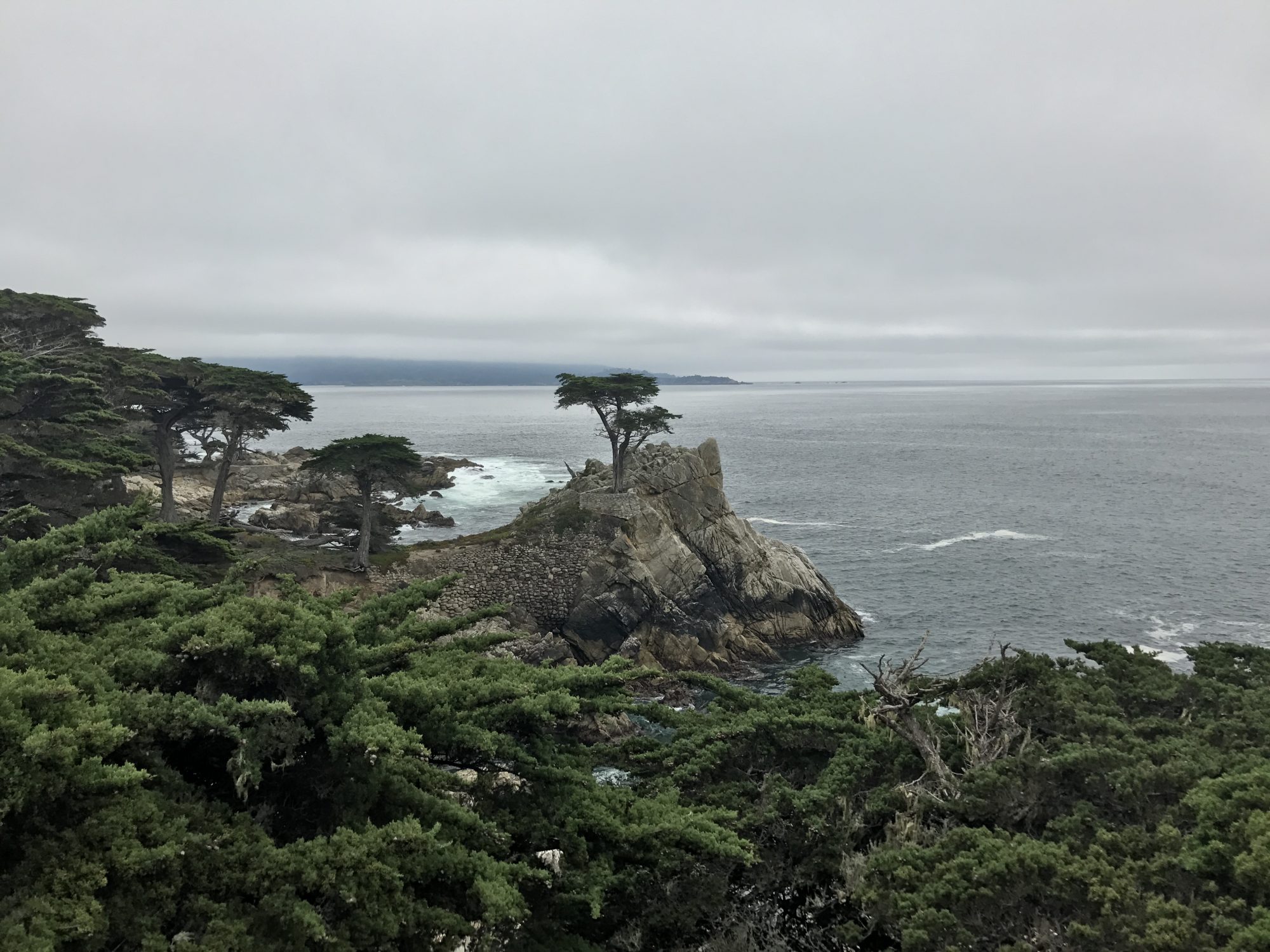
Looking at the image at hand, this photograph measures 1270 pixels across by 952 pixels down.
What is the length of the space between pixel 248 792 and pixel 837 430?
140585 millimetres

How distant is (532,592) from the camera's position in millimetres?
31891

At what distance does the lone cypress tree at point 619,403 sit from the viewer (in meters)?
38.8

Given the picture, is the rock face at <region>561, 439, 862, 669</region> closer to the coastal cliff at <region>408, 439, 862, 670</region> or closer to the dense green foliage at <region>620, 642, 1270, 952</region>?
the coastal cliff at <region>408, 439, 862, 670</region>

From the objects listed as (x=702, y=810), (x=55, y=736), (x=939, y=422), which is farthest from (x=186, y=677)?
(x=939, y=422)

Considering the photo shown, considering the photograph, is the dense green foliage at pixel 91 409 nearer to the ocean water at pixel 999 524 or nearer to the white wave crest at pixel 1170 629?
the ocean water at pixel 999 524

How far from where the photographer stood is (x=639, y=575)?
31.4 meters

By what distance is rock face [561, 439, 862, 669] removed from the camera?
3083cm

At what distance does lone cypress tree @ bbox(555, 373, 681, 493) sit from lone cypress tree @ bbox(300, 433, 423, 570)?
9996mm

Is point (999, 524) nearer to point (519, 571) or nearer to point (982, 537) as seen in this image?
point (982, 537)

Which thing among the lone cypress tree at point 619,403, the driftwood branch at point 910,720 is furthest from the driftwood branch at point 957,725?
the lone cypress tree at point 619,403

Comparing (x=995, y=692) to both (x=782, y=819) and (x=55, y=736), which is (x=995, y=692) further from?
(x=55, y=736)

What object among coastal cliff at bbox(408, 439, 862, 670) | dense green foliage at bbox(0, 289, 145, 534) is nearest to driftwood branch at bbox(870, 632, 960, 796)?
coastal cliff at bbox(408, 439, 862, 670)

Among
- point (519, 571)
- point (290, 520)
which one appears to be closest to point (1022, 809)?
point (519, 571)

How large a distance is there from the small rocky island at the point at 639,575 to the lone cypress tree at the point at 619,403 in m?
1.69
